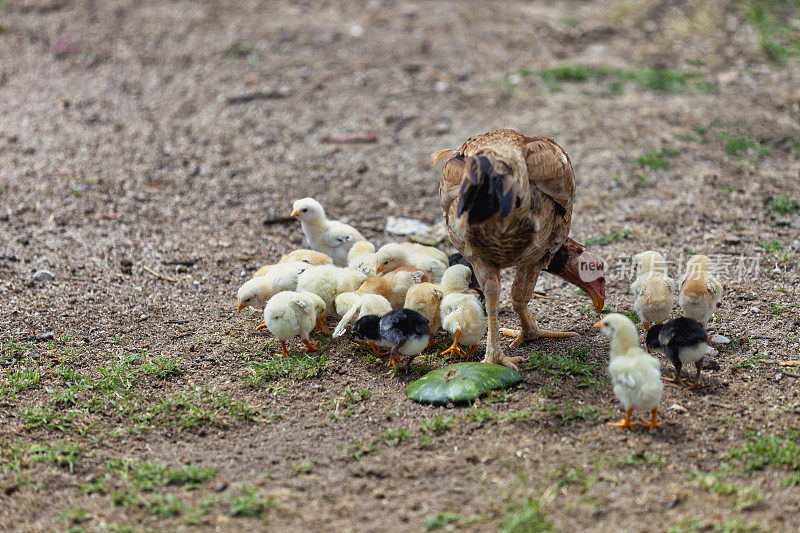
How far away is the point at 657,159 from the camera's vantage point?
7988mm

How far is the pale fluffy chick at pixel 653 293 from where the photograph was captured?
500 cm

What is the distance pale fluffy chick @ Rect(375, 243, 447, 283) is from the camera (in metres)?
5.75

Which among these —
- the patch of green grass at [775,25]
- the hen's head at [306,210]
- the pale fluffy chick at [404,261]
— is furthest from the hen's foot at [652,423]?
the patch of green grass at [775,25]

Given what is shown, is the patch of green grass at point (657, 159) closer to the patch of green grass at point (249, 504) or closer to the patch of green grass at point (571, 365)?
the patch of green grass at point (571, 365)

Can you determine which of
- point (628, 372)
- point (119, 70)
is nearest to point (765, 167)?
point (628, 372)

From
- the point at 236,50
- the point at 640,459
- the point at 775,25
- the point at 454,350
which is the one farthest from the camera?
the point at 775,25

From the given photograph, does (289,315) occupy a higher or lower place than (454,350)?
higher

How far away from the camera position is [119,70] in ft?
33.8

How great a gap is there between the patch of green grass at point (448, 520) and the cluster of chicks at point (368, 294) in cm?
136

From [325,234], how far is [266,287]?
1096 mm

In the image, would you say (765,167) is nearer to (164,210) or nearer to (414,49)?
(414,49)

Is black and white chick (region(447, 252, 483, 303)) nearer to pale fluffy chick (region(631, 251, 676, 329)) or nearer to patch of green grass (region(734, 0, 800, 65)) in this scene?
pale fluffy chick (region(631, 251, 676, 329))

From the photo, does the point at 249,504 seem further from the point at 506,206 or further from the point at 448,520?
the point at 506,206

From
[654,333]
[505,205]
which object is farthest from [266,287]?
[654,333]
